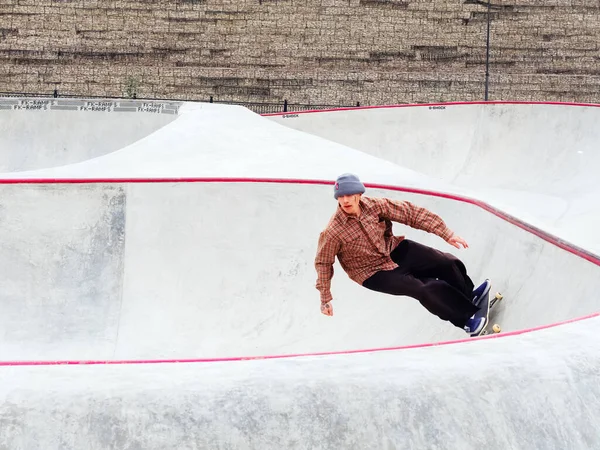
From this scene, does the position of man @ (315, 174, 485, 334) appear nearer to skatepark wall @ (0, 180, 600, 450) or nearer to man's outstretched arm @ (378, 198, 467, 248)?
man's outstretched arm @ (378, 198, 467, 248)

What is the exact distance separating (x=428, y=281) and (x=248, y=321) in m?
2.35

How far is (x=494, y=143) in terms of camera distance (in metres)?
13.1

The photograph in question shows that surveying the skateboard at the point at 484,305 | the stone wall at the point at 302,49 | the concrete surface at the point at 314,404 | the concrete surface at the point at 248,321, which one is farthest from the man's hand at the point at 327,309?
the stone wall at the point at 302,49

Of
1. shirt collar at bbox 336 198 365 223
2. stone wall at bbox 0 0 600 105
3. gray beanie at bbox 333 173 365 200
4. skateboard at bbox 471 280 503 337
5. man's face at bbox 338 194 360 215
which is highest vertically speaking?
stone wall at bbox 0 0 600 105

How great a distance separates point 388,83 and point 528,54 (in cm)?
367

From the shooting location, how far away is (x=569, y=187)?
11.3 metres

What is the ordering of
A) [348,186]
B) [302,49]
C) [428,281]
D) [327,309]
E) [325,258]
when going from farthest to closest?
1. [302,49]
2. [428,281]
3. [325,258]
4. [327,309]
5. [348,186]

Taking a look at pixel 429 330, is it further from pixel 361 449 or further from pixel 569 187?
pixel 569 187

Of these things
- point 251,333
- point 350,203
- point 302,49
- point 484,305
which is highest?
point 302,49

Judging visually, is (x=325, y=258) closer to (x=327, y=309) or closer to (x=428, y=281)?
(x=327, y=309)

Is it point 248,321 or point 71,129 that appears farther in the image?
point 71,129

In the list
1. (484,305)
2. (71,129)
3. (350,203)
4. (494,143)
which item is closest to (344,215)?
(350,203)

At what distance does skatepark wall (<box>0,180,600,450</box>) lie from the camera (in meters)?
2.21

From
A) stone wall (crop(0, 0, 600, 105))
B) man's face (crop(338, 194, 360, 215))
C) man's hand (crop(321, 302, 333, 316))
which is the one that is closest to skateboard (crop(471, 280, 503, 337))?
man's hand (crop(321, 302, 333, 316))
